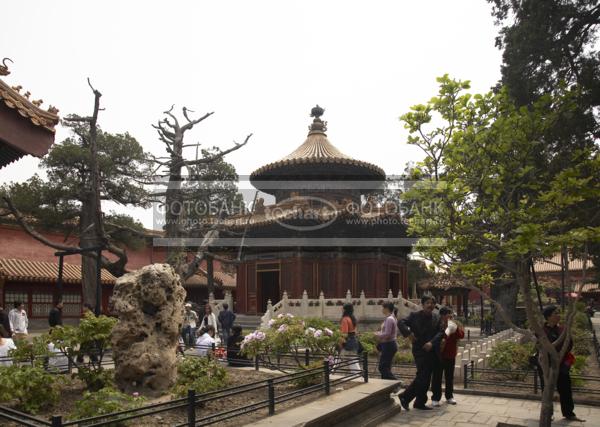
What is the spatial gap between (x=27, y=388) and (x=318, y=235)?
18167mm

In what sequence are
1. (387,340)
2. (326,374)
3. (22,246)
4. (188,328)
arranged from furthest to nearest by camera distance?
(22,246) → (188,328) → (387,340) → (326,374)

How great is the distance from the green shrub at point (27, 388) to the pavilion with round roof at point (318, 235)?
56.1 feet

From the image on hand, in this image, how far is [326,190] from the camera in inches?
1029

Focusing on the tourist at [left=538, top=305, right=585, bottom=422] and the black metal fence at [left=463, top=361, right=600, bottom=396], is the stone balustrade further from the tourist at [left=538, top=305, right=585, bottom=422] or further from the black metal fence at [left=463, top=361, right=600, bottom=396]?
the tourist at [left=538, top=305, right=585, bottom=422]

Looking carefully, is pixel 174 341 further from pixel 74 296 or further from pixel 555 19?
pixel 74 296

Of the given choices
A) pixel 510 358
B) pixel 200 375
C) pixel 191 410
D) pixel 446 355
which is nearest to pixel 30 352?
pixel 200 375

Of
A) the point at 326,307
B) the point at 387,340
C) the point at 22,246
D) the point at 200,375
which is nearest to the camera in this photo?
the point at 200,375

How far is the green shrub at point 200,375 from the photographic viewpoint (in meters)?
6.33

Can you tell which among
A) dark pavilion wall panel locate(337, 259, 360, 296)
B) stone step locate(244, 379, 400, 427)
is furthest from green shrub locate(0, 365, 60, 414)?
dark pavilion wall panel locate(337, 259, 360, 296)

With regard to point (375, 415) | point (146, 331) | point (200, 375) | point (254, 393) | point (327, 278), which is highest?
point (327, 278)

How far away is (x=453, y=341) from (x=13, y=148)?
21.6ft

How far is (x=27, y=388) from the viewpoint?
18.2 ft

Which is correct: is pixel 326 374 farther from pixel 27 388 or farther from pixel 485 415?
pixel 27 388

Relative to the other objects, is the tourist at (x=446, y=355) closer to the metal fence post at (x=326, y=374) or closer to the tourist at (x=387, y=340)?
the tourist at (x=387, y=340)
